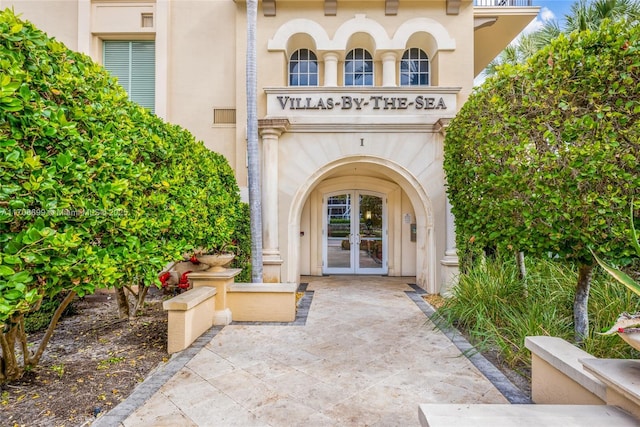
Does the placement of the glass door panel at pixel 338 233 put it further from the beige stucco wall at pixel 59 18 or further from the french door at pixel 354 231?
the beige stucco wall at pixel 59 18

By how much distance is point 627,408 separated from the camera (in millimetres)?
2074

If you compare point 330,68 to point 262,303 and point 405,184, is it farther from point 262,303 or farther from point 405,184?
point 262,303

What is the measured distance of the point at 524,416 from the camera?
207 cm

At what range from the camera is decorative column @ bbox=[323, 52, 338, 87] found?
26.6 ft

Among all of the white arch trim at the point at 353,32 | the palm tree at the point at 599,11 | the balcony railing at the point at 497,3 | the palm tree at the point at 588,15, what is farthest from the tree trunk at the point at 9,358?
the palm tree at the point at 599,11

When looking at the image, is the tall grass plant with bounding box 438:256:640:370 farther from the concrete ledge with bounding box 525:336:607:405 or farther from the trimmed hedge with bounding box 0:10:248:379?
the trimmed hedge with bounding box 0:10:248:379

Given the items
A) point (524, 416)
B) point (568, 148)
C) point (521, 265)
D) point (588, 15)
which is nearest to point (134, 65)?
point (568, 148)

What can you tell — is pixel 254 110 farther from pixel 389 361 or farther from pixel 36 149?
pixel 389 361

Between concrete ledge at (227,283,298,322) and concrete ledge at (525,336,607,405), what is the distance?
353 centimetres

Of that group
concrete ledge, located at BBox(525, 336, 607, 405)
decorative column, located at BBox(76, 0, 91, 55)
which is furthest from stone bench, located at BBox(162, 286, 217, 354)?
decorative column, located at BBox(76, 0, 91, 55)

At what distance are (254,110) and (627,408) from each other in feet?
20.4

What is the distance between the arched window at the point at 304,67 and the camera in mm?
8633

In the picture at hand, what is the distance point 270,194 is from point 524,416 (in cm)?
631

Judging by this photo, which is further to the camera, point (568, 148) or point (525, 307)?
point (525, 307)
